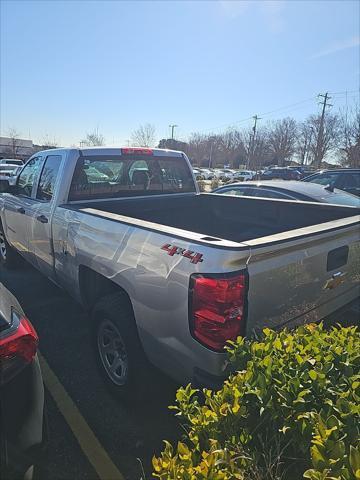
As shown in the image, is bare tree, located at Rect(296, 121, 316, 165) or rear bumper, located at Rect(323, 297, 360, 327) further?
bare tree, located at Rect(296, 121, 316, 165)

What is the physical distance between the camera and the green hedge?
132cm

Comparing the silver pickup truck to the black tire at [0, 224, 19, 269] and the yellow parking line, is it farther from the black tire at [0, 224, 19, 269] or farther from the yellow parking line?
the black tire at [0, 224, 19, 269]

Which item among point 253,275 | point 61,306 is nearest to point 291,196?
point 61,306

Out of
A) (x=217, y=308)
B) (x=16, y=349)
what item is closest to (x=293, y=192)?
(x=217, y=308)

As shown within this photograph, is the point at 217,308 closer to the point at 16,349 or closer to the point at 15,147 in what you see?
the point at 16,349

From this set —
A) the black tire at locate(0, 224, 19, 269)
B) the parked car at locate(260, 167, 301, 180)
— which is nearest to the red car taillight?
the black tire at locate(0, 224, 19, 269)

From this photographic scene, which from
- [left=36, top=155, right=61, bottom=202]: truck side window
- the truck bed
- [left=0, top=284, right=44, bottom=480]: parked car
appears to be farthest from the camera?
[left=36, top=155, right=61, bottom=202]: truck side window

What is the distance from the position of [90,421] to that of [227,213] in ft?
9.59

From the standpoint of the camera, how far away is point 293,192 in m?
6.54

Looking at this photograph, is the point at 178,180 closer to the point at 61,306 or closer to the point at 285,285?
the point at 61,306

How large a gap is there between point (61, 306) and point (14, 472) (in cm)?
344

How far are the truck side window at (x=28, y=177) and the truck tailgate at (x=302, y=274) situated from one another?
142 inches

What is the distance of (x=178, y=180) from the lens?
16.6ft

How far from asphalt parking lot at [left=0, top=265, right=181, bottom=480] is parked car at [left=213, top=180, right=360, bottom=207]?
4.22m
